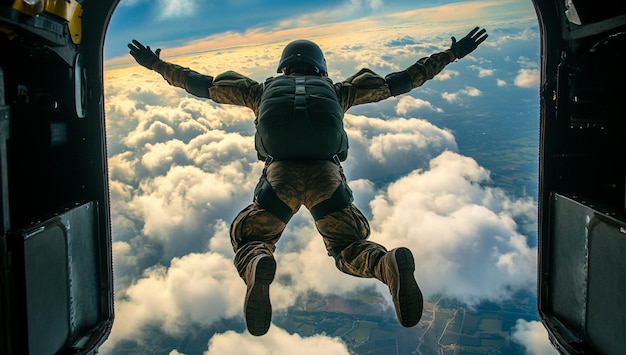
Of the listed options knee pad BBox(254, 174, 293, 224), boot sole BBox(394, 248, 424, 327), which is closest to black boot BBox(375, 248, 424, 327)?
boot sole BBox(394, 248, 424, 327)

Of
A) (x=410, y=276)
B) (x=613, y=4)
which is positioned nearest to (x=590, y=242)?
(x=410, y=276)

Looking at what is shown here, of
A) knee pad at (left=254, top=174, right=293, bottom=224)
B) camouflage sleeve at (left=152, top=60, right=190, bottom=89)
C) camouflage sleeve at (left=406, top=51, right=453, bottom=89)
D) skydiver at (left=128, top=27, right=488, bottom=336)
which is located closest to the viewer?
Answer: skydiver at (left=128, top=27, right=488, bottom=336)

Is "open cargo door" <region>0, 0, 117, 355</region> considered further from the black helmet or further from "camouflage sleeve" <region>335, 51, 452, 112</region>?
"camouflage sleeve" <region>335, 51, 452, 112</region>

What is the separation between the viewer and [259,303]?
10.00 feet

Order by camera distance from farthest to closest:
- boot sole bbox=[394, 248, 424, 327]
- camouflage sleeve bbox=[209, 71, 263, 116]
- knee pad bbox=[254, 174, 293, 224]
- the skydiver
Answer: camouflage sleeve bbox=[209, 71, 263, 116] → knee pad bbox=[254, 174, 293, 224] → the skydiver → boot sole bbox=[394, 248, 424, 327]

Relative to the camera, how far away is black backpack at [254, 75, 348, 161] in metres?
4.00

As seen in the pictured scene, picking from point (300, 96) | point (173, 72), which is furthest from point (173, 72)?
point (300, 96)

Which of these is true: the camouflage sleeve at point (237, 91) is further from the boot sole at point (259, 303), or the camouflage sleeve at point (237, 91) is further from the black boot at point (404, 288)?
the black boot at point (404, 288)

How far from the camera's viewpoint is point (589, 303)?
321 centimetres

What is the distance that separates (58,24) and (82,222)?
56.2 inches

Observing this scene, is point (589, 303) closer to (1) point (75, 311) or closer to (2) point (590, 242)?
(2) point (590, 242)

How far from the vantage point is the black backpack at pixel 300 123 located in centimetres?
400

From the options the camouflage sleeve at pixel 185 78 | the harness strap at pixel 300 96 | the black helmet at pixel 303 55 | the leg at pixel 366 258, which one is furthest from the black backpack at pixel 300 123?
the camouflage sleeve at pixel 185 78

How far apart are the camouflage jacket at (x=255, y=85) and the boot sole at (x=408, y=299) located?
204cm
